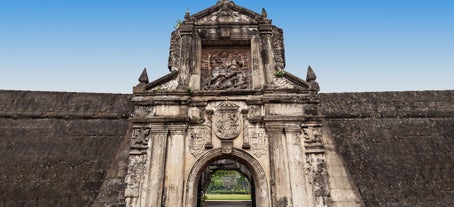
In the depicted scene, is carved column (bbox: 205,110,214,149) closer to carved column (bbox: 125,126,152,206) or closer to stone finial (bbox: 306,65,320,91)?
carved column (bbox: 125,126,152,206)

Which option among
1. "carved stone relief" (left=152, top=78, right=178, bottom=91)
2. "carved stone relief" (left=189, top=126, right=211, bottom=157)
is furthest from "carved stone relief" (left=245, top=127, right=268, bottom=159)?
"carved stone relief" (left=152, top=78, right=178, bottom=91)

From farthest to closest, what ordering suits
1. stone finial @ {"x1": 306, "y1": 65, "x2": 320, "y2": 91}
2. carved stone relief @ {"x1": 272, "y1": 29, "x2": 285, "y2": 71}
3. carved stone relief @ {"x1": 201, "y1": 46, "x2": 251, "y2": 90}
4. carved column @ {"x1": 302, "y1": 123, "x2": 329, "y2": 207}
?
1. carved stone relief @ {"x1": 272, "y1": 29, "x2": 285, "y2": 71}
2. carved stone relief @ {"x1": 201, "y1": 46, "x2": 251, "y2": 90}
3. stone finial @ {"x1": 306, "y1": 65, "x2": 320, "y2": 91}
4. carved column @ {"x1": 302, "y1": 123, "x2": 329, "y2": 207}

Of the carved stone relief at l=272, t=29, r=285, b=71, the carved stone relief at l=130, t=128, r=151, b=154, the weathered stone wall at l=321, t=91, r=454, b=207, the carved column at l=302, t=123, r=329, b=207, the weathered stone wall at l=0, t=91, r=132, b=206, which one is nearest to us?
the carved column at l=302, t=123, r=329, b=207

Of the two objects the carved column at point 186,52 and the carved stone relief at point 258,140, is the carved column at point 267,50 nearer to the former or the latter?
the carved stone relief at point 258,140

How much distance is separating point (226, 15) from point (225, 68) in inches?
70.1

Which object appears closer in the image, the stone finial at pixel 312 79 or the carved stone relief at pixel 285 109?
the carved stone relief at pixel 285 109

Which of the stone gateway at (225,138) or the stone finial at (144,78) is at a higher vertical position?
the stone finial at (144,78)

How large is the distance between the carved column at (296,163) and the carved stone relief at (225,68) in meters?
1.92

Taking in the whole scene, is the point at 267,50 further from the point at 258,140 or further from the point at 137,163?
the point at 137,163

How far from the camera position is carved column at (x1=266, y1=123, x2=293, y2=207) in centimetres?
679

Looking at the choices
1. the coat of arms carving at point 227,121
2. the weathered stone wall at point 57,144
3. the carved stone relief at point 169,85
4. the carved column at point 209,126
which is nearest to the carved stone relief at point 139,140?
the weathered stone wall at point 57,144

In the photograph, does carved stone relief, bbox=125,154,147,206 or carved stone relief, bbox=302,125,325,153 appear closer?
carved stone relief, bbox=125,154,147,206

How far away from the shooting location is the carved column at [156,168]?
6.75 meters

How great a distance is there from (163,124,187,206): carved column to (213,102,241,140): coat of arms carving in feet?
3.04
